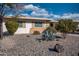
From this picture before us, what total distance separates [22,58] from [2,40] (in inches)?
25.3

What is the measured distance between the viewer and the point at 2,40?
19.9 ft

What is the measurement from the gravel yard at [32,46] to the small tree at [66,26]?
6.9 inches

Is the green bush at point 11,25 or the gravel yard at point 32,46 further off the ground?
the green bush at point 11,25

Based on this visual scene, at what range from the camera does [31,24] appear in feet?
20.0

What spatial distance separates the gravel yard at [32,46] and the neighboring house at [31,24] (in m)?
0.14

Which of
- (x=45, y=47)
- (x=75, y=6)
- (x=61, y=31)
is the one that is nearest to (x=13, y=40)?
(x=45, y=47)

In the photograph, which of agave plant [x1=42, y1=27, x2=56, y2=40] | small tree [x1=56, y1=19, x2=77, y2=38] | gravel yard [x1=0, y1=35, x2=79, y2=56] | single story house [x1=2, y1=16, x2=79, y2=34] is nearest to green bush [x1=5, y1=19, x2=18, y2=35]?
single story house [x1=2, y1=16, x2=79, y2=34]

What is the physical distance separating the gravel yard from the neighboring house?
0.14 metres

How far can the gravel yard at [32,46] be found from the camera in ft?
19.6

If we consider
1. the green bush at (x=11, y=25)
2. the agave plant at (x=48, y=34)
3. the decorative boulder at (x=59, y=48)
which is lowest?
the decorative boulder at (x=59, y=48)

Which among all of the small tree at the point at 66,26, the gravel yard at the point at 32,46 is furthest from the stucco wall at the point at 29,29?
the small tree at the point at 66,26

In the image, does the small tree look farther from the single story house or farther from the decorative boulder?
the decorative boulder

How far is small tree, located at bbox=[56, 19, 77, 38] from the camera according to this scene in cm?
596

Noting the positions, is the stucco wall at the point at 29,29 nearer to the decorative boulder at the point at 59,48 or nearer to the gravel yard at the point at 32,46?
the gravel yard at the point at 32,46
